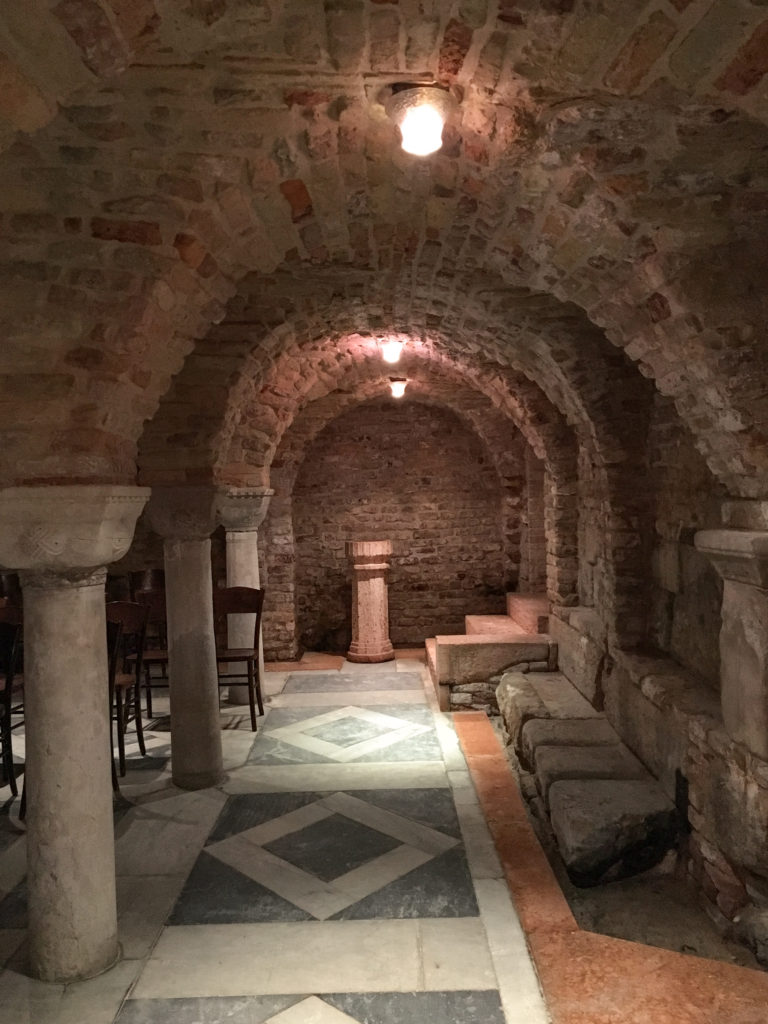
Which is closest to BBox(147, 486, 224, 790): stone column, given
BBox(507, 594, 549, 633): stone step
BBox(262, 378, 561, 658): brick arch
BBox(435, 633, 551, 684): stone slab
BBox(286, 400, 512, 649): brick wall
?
BBox(435, 633, 551, 684): stone slab

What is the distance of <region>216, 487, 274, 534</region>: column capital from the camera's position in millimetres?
6840

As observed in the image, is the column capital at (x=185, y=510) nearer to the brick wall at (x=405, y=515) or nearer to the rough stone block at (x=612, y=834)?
the rough stone block at (x=612, y=834)

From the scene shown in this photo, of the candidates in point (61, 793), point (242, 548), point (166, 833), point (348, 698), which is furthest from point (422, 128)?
point (348, 698)

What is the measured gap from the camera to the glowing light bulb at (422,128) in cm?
219

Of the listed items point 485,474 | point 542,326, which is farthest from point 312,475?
point 542,326

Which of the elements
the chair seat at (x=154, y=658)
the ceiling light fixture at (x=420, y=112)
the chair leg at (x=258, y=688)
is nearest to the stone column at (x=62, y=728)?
the ceiling light fixture at (x=420, y=112)

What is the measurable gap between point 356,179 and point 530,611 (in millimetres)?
5623

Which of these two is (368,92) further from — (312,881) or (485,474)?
(485,474)

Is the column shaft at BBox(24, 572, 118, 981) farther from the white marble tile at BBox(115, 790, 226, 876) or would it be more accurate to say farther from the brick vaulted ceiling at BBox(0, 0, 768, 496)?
the white marble tile at BBox(115, 790, 226, 876)

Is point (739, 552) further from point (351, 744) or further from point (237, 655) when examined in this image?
point (237, 655)

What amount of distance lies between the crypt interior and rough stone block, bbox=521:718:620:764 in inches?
1.1

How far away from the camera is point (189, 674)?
4.75 meters

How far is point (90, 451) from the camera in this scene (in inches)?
107

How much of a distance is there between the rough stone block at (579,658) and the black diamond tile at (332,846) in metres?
2.17
